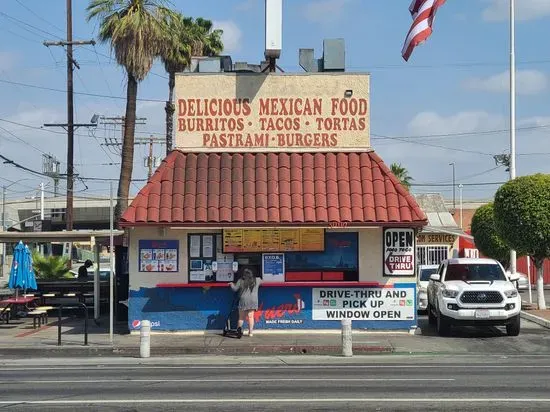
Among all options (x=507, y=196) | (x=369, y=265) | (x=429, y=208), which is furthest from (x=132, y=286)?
(x=429, y=208)

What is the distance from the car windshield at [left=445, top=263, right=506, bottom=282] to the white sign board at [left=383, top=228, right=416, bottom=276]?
69.2 inches

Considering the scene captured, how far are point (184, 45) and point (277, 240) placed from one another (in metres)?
18.8

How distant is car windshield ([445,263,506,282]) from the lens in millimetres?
19594

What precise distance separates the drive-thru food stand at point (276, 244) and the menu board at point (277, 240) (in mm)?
25

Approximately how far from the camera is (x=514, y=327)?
1869 centimetres

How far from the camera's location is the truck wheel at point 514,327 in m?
18.5

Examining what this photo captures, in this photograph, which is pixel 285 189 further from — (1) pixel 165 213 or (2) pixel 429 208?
(2) pixel 429 208

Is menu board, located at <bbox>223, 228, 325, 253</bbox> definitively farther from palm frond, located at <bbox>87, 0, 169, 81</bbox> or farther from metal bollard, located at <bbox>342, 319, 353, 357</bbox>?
palm frond, located at <bbox>87, 0, 169, 81</bbox>

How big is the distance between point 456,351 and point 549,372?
150 inches

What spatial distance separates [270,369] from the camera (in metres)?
13.7

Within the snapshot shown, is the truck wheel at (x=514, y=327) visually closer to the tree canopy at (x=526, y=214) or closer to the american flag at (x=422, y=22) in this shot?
the tree canopy at (x=526, y=214)

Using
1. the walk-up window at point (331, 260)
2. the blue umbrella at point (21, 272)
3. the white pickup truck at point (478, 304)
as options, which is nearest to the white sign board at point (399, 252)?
the walk-up window at point (331, 260)

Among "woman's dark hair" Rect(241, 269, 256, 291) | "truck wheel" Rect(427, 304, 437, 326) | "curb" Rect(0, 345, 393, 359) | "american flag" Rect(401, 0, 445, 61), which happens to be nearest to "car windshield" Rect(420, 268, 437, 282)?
"truck wheel" Rect(427, 304, 437, 326)

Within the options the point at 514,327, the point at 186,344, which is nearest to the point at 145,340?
the point at 186,344
